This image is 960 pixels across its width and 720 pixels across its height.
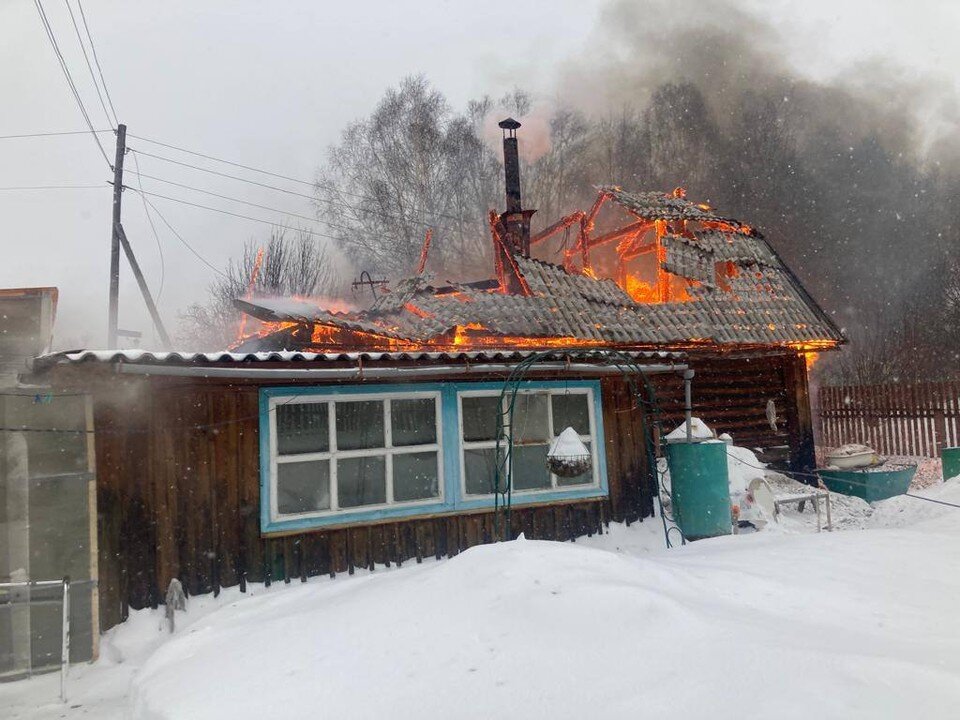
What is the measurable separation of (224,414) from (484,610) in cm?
415

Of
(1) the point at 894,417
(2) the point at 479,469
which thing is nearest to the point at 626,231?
(1) the point at 894,417

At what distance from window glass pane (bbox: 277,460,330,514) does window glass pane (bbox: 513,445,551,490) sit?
2519 mm

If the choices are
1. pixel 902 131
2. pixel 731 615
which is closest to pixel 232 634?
pixel 731 615

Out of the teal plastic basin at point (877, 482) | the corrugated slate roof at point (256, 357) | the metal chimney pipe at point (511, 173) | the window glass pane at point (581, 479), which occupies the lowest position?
the teal plastic basin at point (877, 482)

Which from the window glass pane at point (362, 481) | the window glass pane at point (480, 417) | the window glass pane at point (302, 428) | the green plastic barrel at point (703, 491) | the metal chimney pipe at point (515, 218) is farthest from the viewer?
the metal chimney pipe at point (515, 218)

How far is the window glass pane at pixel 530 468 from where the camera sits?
345 inches

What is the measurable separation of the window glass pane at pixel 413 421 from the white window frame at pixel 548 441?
0.35 m

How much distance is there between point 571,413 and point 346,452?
128 inches

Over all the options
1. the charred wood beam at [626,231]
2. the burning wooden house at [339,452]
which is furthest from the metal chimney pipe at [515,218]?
the burning wooden house at [339,452]

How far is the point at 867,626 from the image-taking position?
4535 mm

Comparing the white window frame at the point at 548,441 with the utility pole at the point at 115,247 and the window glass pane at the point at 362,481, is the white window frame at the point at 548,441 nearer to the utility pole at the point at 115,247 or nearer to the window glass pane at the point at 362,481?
the window glass pane at the point at 362,481

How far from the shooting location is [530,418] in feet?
29.5

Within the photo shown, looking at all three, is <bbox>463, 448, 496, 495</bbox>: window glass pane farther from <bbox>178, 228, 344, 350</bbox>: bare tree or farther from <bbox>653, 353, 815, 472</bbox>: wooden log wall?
<bbox>178, 228, 344, 350</bbox>: bare tree

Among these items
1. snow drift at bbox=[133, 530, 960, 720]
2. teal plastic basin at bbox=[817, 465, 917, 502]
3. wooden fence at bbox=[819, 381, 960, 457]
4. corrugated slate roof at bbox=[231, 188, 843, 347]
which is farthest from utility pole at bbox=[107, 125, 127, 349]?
wooden fence at bbox=[819, 381, 960, 457]
